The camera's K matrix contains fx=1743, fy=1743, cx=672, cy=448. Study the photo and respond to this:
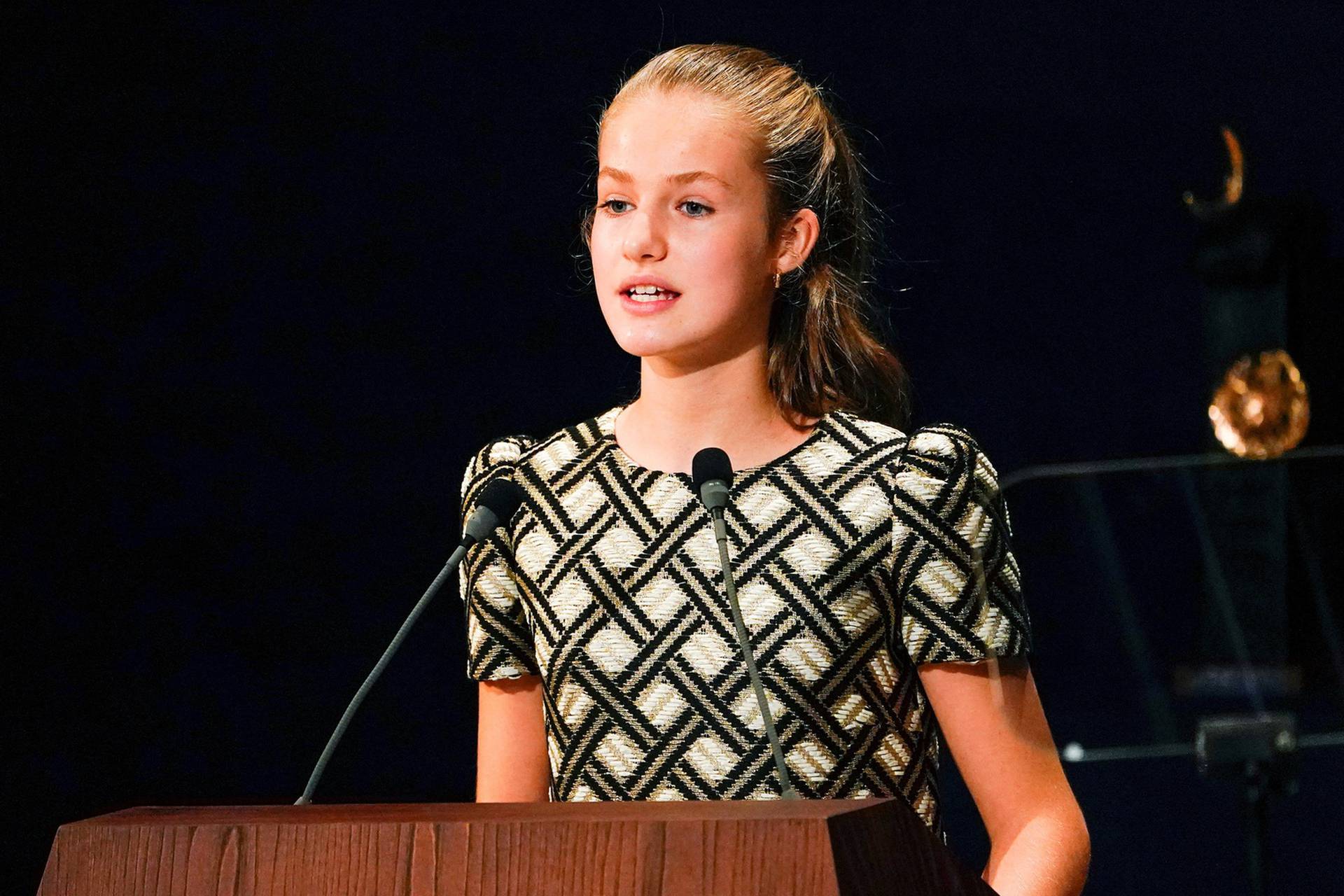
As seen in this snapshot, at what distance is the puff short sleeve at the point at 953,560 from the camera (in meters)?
1.59

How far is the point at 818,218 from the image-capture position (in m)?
1.75

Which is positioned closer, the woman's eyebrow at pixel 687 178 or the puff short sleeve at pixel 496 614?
the woman's eyebrow at pixel 687 178

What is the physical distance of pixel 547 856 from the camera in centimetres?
102

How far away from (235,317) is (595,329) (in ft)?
1.93

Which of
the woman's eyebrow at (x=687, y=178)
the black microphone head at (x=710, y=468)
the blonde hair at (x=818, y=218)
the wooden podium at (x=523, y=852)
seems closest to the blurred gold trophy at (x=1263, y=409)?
the blonde hair at (x=818, y=218)

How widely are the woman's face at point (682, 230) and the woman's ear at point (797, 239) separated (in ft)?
0.13

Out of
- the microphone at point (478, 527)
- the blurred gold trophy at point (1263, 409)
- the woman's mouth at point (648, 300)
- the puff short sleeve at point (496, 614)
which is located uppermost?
the woman's mouth at point (648, 300)

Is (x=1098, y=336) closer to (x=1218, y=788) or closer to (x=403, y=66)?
(x=1218, y=788)

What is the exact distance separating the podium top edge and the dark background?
1.66 metres

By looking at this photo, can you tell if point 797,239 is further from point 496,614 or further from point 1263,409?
point 1263,409

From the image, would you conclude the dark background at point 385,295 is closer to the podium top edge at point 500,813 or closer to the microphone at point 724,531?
the microphone at point 724,531

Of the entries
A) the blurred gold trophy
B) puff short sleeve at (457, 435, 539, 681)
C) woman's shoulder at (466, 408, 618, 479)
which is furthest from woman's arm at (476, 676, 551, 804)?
the blurred gold trophy

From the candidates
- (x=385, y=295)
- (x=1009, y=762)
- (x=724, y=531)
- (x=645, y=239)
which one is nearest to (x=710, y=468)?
(x=724, y=531)

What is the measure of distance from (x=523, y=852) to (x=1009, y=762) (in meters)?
0.69
